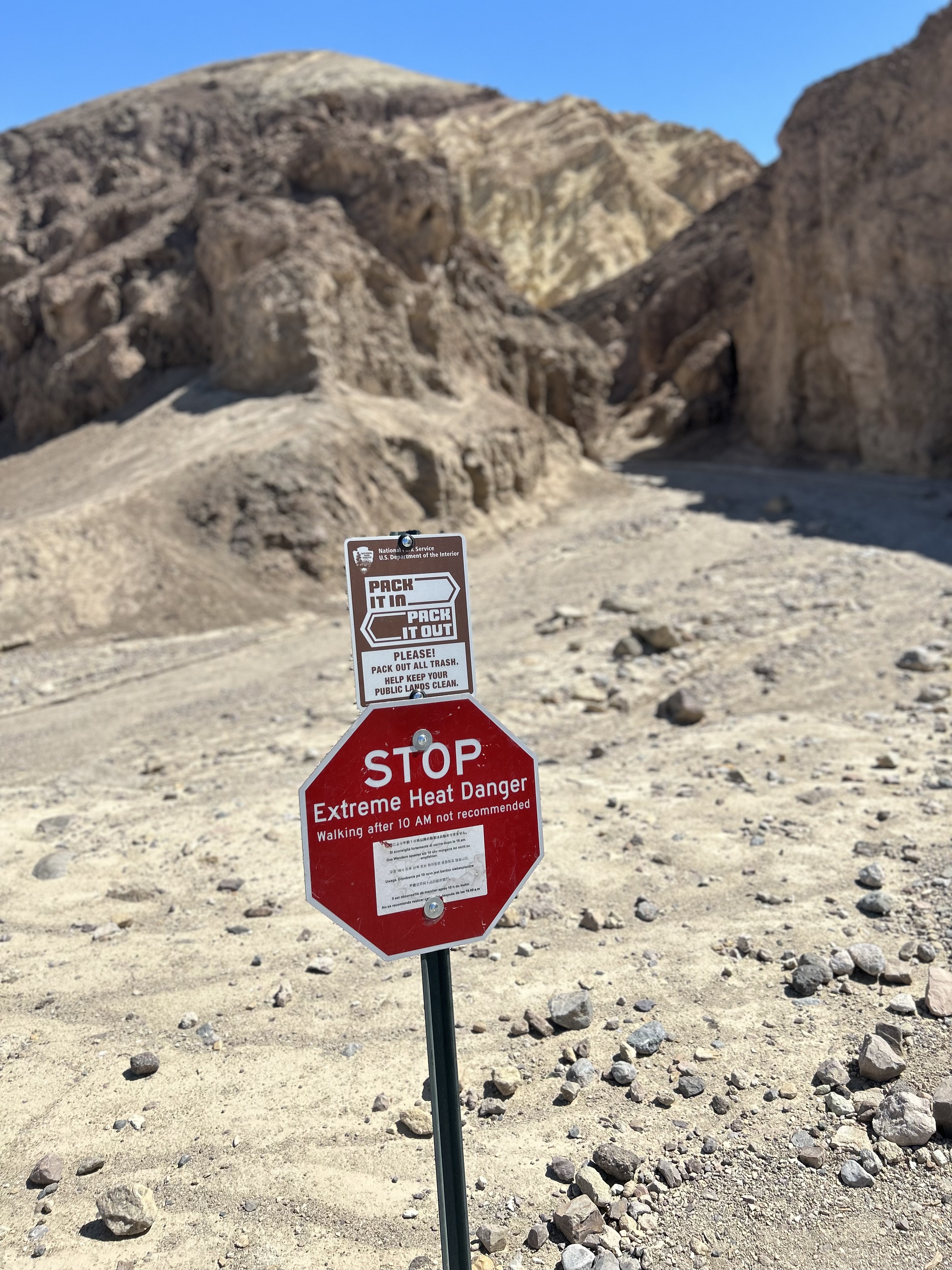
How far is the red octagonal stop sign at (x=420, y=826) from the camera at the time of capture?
1.87 m

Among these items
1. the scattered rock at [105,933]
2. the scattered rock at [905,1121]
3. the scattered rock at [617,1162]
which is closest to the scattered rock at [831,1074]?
the scattered rock at [905,1121]

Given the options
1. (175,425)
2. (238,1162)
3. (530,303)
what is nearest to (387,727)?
(238,1162)

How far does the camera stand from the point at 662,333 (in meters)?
32.5

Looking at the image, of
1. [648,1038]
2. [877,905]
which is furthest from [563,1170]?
[877,905]

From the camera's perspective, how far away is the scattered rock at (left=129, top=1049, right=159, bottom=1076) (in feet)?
10.3

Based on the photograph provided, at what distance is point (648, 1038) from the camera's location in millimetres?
3193

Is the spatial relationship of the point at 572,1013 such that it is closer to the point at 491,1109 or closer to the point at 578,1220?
the point at 491,1109

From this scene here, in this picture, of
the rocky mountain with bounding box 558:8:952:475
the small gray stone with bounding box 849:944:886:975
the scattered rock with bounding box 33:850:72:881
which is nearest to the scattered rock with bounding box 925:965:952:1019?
the small gray stone with bounding box 849:944:886:975

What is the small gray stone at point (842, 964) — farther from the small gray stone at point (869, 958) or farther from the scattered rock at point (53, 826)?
the scattered rock at point (53, 826)

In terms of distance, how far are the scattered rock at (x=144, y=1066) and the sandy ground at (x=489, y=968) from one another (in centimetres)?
2

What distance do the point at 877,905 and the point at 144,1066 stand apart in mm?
3026

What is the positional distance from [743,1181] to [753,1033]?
662 millimetres

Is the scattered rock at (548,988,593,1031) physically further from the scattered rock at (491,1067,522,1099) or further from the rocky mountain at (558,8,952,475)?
the rocky mountain at (558,8,952,475)

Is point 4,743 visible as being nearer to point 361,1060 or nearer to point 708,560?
point 361,1060
